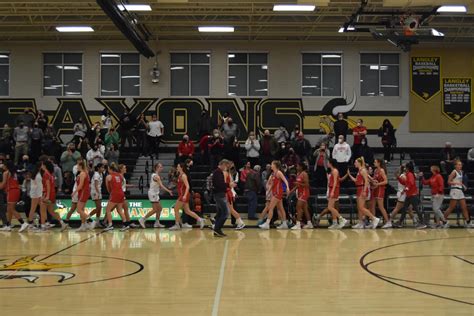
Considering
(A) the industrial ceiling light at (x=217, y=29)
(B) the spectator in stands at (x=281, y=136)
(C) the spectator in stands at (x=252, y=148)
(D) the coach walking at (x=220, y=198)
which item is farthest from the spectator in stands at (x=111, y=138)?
(D) the coach walking at (x=220, y=198)

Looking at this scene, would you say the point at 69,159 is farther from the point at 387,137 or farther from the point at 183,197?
the point at 387,137

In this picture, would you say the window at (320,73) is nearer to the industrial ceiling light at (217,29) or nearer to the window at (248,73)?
the window at (248,73)

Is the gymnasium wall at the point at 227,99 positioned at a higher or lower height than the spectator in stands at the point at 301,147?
higher

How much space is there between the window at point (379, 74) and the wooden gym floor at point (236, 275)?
1457 cm

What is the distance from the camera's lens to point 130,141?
27344mm

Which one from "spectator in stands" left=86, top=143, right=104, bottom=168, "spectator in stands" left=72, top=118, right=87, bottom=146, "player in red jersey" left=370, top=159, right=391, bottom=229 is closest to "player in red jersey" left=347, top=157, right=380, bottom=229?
"player in red jersey" left=370, top=159, right=391, bottom=229

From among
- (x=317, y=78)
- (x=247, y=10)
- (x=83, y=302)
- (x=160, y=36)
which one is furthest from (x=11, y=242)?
(x=317, y=78)

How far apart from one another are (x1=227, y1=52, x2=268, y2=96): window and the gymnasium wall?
28 cm

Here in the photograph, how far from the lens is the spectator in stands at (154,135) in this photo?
26922mm

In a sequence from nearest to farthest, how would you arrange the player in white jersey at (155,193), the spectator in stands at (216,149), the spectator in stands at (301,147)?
the player in white jersey at (155,193), the spectator in stands at (216,149), the spectator in stands at (301,147)

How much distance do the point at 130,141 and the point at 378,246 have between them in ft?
51.6

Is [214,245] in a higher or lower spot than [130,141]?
lower

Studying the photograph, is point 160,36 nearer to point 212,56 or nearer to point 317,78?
point 212,56

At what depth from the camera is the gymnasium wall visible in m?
29.1
